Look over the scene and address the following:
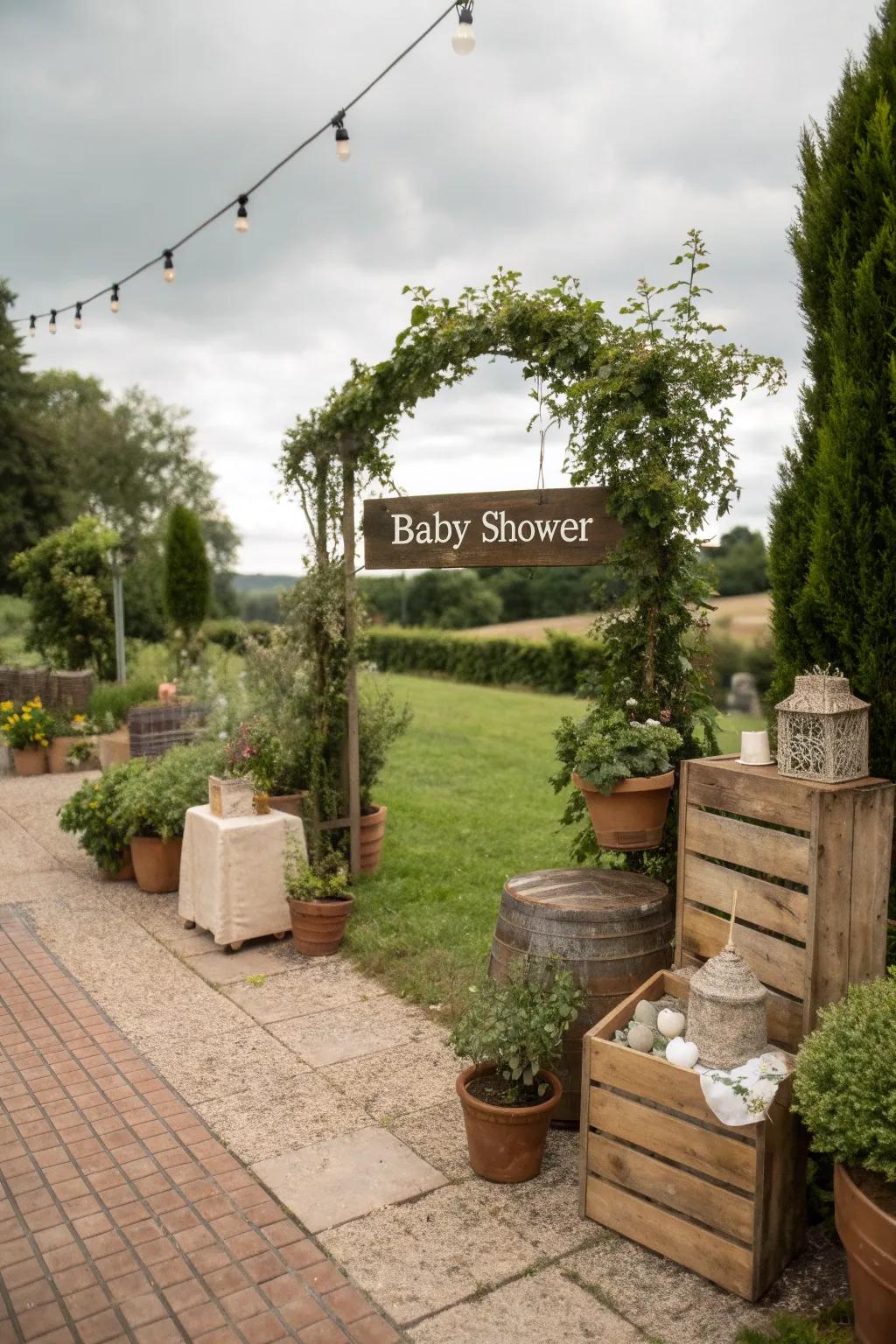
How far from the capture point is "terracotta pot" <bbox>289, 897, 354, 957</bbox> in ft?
17.8

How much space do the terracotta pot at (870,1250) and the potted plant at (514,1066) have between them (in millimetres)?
1024

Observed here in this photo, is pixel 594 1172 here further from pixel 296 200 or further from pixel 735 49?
pixel 296 200

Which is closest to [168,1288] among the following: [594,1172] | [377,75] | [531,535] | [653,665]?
[594,1172]

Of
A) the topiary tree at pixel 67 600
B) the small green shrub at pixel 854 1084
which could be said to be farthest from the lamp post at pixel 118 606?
the small green shrub at pixel 854 1084

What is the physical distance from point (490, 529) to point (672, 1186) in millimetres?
3106

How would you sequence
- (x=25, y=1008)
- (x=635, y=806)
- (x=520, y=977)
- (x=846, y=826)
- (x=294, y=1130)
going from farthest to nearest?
1. (x=25, y=1008)
2. (x=635, y=806)
3. (x=294, y=1130)
4. (x=520, y=977)
5. (x=846, y=826)

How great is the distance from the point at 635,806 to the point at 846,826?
3.66 feet

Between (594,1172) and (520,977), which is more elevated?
(520,977)

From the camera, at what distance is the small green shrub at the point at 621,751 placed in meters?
3.96

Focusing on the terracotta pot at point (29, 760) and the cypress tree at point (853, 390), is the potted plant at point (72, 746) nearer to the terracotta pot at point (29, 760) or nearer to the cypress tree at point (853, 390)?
the terracotta pot at point (29, 760)

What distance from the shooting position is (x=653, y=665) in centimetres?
453

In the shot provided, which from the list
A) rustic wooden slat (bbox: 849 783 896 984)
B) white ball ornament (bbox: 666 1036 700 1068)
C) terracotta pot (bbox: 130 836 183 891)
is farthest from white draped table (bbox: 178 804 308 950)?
rustic wooden slat (bbox: 849 783 896 984)

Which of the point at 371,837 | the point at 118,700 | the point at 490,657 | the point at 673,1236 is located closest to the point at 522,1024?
the point at 673,1236

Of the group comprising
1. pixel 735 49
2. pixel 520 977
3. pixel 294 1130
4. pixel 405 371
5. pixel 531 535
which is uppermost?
pixel 735 49
